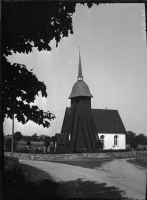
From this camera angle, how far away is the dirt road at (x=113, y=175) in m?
3.42

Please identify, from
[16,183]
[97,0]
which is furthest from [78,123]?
[97,0]

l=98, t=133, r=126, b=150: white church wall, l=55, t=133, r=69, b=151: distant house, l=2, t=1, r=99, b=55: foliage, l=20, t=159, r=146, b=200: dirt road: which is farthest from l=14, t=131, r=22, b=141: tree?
l=98, t=133, r=126, b=150: white church wall

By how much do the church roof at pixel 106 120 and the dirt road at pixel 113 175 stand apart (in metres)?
0.68

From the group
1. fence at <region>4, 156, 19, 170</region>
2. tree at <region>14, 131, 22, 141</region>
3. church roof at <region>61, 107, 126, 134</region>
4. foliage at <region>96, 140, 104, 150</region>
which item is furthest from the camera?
foliage at <region>96, 140, 104, 150</region>

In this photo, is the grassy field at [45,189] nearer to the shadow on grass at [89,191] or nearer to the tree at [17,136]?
the shadow on grass at [89,191]

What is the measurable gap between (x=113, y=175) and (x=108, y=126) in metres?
1.12

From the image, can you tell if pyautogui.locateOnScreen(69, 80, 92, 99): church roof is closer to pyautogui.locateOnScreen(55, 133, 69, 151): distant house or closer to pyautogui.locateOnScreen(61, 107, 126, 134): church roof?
pyautogui.locateOnScreen(61, 107, 126, 134): church roof

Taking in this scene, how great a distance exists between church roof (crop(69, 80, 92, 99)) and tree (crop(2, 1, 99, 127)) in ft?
1.80

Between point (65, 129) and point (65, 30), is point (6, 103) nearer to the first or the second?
point (65, 129)

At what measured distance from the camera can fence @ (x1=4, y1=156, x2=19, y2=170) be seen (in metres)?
3.41

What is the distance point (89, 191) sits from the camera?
346cm

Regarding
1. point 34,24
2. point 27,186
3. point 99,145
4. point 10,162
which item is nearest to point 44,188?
point 27,186

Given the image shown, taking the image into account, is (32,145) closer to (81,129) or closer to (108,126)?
(81,129)

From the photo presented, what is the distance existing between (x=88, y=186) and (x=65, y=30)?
112 inches
